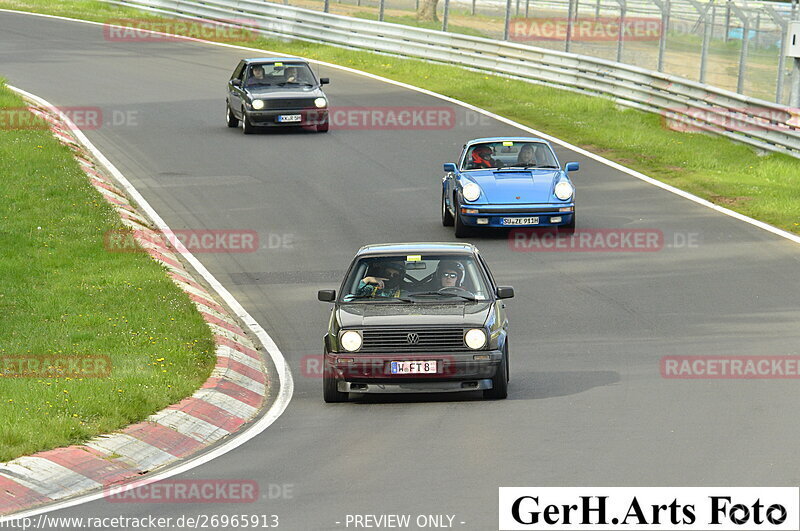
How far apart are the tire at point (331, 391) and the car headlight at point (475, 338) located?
1272mm

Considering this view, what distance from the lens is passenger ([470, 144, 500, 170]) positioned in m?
22.5

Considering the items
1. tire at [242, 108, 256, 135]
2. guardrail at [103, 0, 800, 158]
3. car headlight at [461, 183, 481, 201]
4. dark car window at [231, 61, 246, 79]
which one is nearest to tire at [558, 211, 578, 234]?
car headlight at [461, 183, 481, 201]

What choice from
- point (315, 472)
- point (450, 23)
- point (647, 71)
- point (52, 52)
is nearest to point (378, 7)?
point (450, 23)

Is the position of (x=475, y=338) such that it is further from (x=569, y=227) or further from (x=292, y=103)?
(x=292, y=103)

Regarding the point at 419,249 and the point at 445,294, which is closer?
the point at 445,294

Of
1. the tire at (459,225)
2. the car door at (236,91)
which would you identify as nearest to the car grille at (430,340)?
the tire at (459,225)

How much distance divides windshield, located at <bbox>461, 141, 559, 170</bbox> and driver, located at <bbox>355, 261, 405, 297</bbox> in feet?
28.4

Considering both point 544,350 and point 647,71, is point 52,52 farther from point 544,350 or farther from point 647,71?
point 544,350

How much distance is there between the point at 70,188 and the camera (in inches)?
893

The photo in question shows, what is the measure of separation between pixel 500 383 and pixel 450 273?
1416 mm

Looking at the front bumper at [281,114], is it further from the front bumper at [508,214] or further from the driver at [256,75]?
the front bumper at [508,214]

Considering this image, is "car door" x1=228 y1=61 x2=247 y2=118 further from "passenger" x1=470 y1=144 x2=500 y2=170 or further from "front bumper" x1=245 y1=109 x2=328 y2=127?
"passenger" x1=470 y1=144 x2=500 y2=170

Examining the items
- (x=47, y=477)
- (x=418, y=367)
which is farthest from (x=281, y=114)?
(x=47, y=477)

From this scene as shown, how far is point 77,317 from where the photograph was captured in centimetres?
1572
